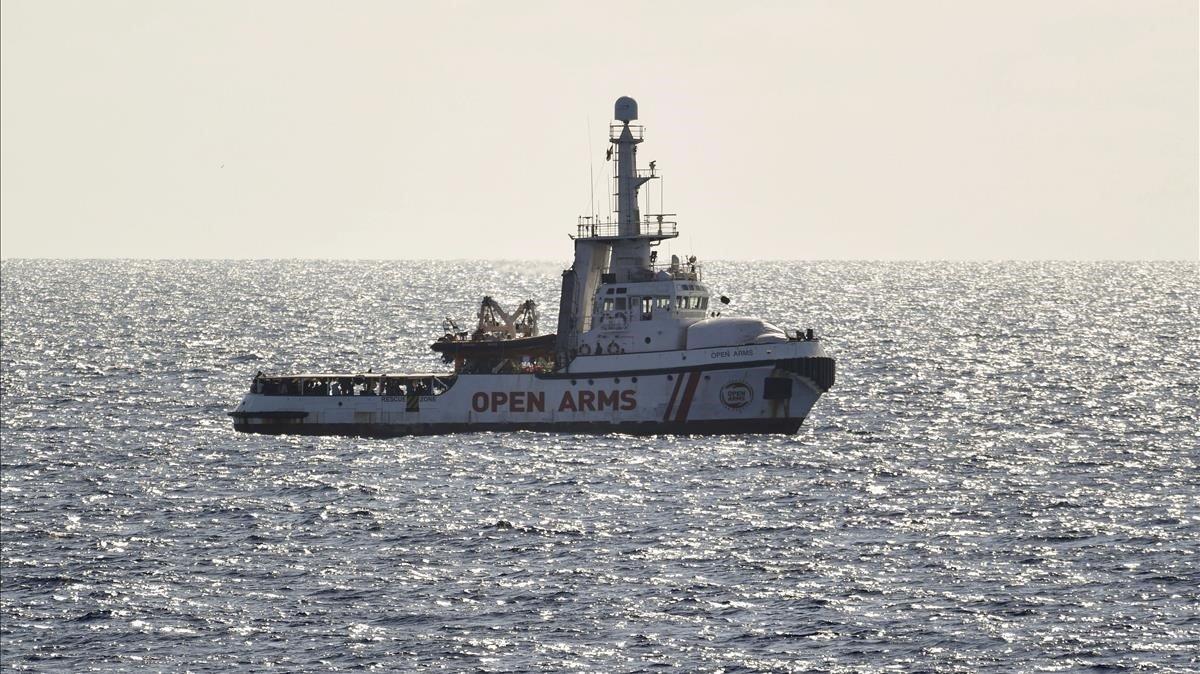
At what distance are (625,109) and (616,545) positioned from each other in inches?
1454

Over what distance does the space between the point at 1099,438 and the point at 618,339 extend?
2533cm

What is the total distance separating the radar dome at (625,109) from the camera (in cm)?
9650

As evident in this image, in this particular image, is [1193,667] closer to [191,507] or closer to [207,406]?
[191,507]

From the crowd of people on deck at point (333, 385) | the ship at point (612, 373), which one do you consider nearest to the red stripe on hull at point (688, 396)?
the ship at point (612, 373)

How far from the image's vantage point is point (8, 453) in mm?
91438

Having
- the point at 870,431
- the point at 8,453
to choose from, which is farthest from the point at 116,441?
the point at 870,431

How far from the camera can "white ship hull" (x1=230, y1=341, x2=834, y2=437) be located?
89688 millimetres

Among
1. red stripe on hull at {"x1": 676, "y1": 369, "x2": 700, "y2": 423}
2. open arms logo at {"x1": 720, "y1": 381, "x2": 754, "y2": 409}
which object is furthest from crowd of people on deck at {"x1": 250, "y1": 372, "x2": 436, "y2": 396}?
open arms logo at {"x1": 720, "y1": 381, "x2": 754, "y2": 409}

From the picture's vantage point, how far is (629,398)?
299 ft

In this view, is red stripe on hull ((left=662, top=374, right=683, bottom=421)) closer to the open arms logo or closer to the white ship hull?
the white ship hull

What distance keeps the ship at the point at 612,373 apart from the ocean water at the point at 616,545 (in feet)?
6.09

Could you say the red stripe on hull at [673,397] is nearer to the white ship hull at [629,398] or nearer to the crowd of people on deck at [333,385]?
the white ship hull at [629,398]

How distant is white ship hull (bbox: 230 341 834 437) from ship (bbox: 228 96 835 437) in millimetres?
68

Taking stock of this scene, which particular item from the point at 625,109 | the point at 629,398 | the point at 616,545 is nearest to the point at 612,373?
the point at 629,398
